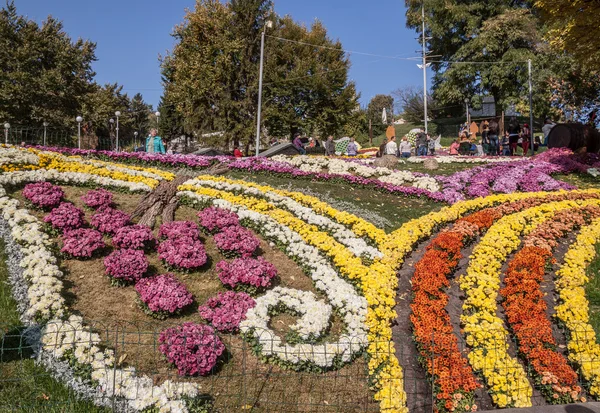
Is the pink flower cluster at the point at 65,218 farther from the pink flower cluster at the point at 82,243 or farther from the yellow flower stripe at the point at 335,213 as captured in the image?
the yellow flower stripe at the point at 335,213

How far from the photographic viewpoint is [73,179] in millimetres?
12133

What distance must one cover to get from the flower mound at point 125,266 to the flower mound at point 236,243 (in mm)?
1617

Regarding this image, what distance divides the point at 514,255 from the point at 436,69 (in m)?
43.2

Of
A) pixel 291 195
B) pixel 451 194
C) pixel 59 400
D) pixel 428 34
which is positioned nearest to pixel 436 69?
pixel 428 34

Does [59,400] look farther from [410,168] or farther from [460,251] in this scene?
[410,168]

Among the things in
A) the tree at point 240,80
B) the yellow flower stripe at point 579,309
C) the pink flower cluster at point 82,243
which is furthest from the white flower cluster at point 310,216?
the tree at point 240,80

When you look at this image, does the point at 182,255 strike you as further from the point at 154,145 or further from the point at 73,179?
the point at 154,145

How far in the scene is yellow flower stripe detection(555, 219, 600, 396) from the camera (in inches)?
247

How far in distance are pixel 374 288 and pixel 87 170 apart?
966cm

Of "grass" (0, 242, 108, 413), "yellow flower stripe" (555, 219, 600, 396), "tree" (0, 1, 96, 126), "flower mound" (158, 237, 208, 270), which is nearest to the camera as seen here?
"grass" (0, 242, 108, 413)

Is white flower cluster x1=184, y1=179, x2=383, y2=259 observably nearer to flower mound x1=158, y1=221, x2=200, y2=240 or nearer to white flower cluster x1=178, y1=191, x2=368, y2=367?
white flower cluster x1=178, y1=191, x2=368, y2=367

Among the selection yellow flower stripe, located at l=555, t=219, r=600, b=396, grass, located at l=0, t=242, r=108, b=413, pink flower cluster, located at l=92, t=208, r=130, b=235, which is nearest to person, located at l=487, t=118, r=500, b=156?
yellow flower stripe, located at l=555, t=219, r=600, b=396

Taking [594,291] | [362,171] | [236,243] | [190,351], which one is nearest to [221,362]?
[190,351]

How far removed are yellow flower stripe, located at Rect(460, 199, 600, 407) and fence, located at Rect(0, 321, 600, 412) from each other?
29cm
